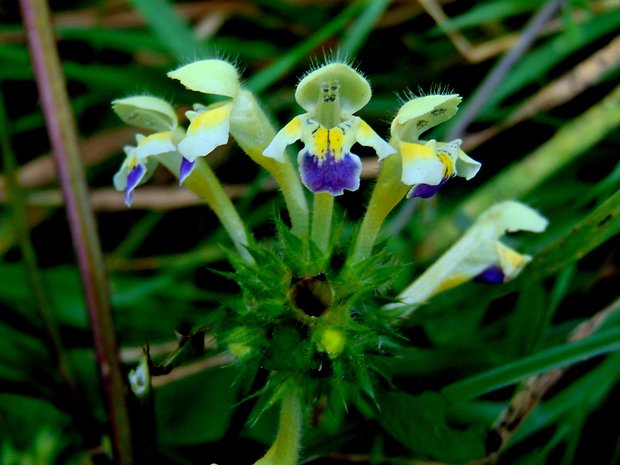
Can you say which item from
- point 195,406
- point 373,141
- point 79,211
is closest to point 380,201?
point 373,141

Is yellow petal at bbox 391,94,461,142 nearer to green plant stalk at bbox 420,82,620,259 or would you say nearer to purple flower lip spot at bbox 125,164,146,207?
purple flower lip spot at bbox 125,164,146,207

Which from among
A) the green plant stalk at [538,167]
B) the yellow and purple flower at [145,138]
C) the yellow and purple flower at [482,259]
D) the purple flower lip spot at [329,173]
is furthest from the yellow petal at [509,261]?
the yellow and purple flower at [145,138]

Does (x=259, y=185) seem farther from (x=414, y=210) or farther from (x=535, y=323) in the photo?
(x=535, y=323)

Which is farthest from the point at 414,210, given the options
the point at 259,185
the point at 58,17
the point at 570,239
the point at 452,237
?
the point at 58,17

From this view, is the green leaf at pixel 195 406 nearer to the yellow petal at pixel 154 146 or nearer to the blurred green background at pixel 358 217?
the blurred green background at pixel 358 217

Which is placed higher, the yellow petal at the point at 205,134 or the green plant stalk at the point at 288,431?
the yellow petal at the point at 205,134

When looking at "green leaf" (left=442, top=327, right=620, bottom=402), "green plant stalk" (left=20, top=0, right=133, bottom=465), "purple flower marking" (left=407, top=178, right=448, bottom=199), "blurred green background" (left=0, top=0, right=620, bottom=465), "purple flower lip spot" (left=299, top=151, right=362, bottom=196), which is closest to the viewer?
"purple flower lip spot" (left=299, top=151, right=362, bottom=196)

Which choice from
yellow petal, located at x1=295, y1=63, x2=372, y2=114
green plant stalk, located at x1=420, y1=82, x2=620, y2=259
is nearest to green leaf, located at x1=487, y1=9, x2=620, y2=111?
green plant stalk, located at x1=420, y1=82, x2=620, y2=259
